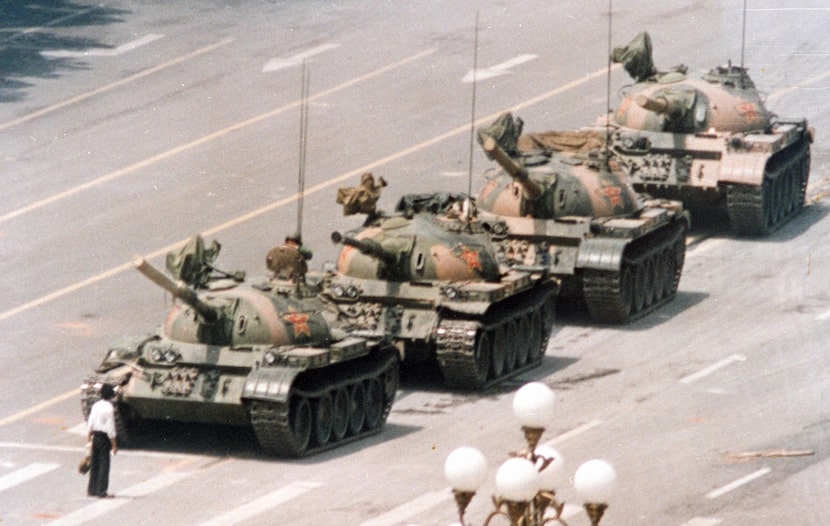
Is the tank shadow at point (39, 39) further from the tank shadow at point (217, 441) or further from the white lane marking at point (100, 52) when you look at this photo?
the tank shadow at point (217, 441)

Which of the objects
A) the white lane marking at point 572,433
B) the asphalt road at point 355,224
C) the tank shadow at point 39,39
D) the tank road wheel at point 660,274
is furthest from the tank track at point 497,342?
the tank shadow at point 39,39

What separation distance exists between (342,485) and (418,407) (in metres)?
4.64

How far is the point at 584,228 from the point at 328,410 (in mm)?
9366

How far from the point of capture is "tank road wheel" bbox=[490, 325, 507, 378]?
3616 centimetres

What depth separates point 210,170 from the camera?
50.4 metres

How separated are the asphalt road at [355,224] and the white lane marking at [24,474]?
56 millimetres

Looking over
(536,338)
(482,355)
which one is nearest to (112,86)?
(536,338)

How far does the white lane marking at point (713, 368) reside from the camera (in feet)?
119

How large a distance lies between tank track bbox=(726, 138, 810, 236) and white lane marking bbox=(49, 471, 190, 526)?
17.9 meters

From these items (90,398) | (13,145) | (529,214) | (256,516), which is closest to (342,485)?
(256,516)

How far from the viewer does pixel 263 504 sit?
29.6 metres

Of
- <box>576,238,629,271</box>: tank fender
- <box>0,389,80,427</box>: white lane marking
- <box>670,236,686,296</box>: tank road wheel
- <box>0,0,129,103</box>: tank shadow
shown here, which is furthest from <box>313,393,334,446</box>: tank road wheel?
<box>0,0,129,103</box>: tank shadow

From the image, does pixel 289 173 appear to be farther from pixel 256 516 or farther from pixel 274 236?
pixel 256 516

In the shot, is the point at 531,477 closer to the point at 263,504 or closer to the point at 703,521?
the point at 703,521
